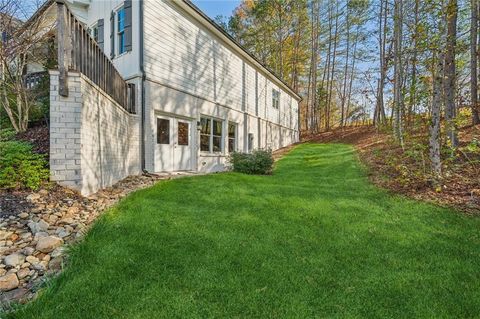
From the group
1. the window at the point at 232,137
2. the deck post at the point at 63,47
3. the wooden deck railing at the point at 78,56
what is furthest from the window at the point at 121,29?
the window at the point at 232,137

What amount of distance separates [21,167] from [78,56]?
203cm

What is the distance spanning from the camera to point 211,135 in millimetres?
11273

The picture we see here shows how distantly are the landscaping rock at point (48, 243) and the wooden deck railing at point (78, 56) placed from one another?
7.61 ft

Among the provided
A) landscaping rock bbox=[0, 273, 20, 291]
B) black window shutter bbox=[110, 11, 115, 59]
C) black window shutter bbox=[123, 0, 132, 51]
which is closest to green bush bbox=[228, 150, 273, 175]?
black window shutter bbox=[123, 0, 132, 51]

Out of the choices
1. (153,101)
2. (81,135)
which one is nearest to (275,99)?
(153,101)

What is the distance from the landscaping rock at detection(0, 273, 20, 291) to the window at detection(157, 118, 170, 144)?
6070mm

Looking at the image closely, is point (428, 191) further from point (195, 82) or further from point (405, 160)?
point (195, 82)

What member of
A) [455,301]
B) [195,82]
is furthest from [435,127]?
[195,82]

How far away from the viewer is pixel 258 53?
25.0m

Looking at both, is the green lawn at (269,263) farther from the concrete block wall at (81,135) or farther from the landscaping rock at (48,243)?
the concrete block wall at (81,135)

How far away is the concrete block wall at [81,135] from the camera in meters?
4.54

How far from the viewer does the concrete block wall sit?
14.9ft

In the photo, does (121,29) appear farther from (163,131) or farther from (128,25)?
(163,131)

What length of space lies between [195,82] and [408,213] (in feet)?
26.0
